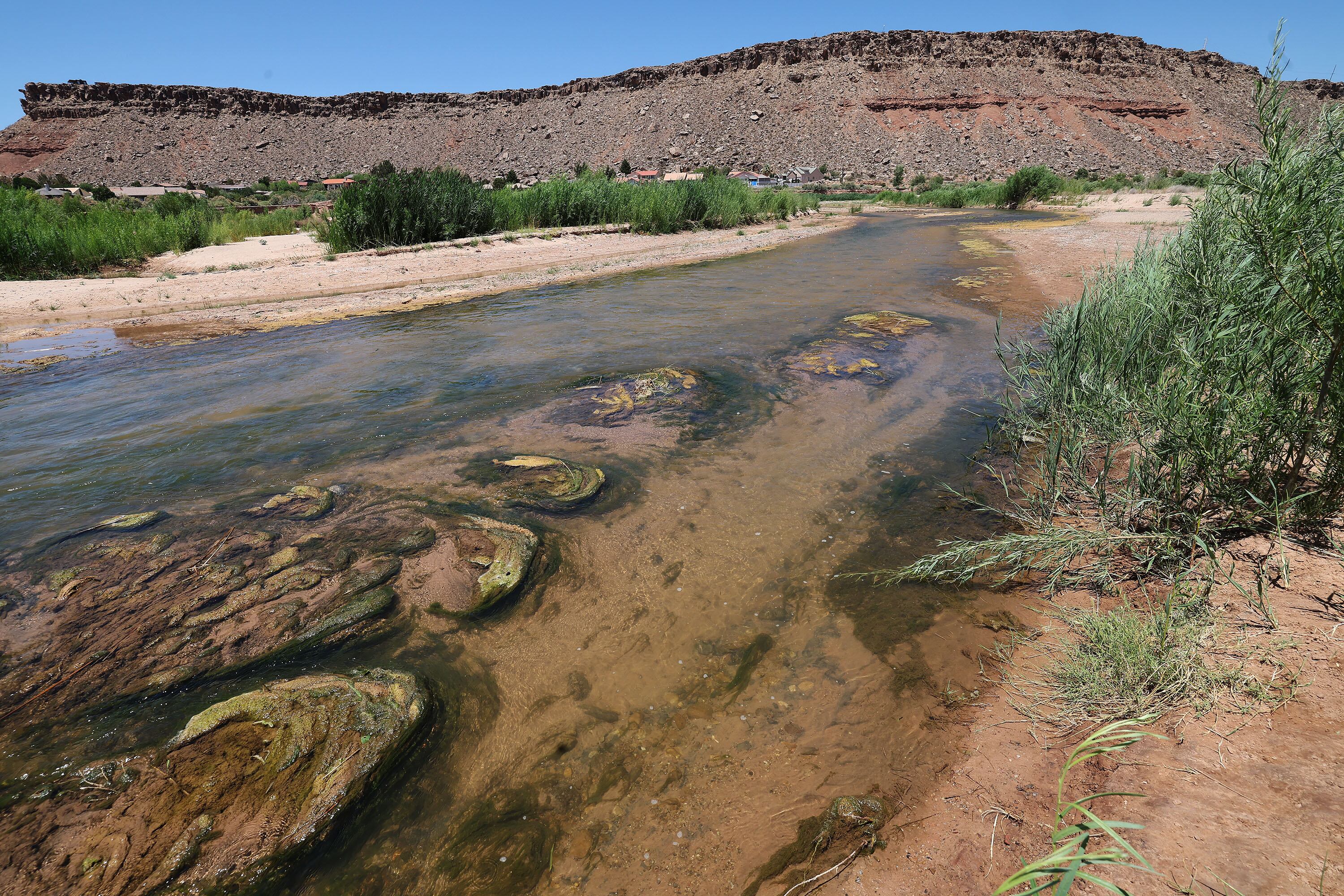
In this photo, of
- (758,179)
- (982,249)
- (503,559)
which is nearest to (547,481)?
(503,559)

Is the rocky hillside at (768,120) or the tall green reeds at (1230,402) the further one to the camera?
the rocky hillside at (768,120)

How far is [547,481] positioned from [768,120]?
69.0 meters

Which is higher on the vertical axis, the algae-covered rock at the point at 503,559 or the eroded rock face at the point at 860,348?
the eroded rock face at the point at 860,348

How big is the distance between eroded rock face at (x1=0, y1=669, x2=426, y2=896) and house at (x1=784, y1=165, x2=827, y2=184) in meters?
55.6

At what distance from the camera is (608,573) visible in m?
3.46

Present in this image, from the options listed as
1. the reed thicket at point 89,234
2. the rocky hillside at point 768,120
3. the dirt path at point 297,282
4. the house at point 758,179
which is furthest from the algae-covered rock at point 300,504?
the rocky hillside at point 768,120

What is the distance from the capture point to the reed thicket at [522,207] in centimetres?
1497

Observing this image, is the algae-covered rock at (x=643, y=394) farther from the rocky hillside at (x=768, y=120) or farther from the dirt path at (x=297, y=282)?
the rocky hillside at (x=768, y=120)

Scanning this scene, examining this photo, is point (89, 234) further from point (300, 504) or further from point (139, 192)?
point (139, 192)

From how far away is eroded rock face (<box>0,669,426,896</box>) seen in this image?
1859mm

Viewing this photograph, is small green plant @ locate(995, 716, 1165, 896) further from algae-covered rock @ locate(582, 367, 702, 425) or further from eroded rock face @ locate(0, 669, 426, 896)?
algae-covered rock @ locate(582, 367, 702, 425)

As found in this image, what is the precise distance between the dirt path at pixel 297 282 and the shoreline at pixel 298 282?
0.03 metres

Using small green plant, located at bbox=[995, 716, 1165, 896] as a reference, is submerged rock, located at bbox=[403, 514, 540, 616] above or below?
below

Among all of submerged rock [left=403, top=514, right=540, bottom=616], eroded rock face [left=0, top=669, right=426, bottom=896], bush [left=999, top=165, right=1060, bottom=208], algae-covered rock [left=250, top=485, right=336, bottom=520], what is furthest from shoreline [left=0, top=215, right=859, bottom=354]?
bush [left=999, top=165, right=1060, bottom=208]
